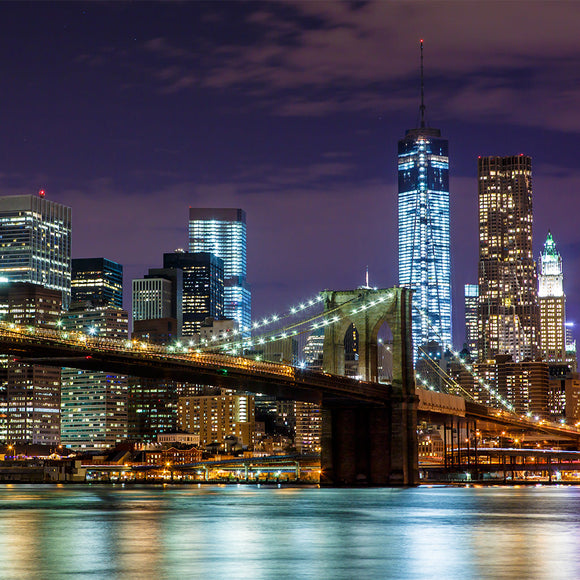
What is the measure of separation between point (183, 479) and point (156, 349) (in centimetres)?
6882

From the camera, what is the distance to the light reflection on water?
26641 millimetres

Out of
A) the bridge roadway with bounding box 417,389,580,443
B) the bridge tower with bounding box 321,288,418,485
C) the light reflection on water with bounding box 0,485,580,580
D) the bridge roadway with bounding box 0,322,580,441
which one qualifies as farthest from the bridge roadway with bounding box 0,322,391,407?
the light reflection on water with bounding box 0,485,580,580

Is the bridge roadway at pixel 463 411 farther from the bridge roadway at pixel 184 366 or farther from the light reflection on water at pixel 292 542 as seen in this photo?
the light reflection on water at pixel 292 542

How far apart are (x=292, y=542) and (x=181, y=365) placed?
1548 inches

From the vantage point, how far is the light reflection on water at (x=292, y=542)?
87.4ft

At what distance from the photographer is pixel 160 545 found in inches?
1298

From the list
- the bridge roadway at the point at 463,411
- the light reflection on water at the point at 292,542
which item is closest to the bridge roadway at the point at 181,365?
the bridge roadway at the point at 463,411

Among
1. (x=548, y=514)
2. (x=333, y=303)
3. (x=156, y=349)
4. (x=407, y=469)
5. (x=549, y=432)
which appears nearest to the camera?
(x=548, y=514)

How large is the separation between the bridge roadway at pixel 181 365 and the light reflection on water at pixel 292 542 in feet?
41.9

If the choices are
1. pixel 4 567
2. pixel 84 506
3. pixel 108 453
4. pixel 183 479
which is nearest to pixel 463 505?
pixel 84 506

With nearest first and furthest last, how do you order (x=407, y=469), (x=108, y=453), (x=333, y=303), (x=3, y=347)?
(x=3, y=347) < (x=407, y=469) < (x=333, y=303) < (x=108, y=453)

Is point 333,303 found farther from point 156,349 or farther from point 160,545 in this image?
point 160,545

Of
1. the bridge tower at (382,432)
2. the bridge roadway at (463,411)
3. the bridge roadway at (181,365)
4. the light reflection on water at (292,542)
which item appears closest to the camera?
the light reflection on water at (292,542)

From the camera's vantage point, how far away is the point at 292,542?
114 feet
